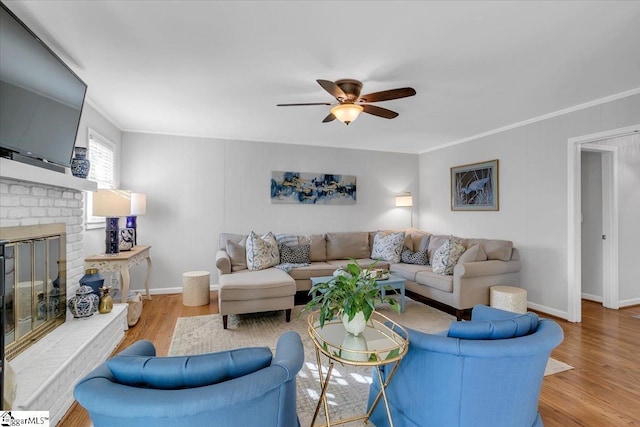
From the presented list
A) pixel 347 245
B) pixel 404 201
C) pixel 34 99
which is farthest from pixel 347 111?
pixel 404 201

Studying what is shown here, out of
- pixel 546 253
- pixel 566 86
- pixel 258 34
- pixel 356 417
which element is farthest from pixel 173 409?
pixel 546 253

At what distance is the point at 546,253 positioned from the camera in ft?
12.5

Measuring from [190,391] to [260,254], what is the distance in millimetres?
3240

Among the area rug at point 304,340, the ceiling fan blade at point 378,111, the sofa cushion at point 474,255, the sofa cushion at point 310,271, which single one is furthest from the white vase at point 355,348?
the sofa cushion at point 474,255

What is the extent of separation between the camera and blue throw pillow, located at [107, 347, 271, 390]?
0.97 meters

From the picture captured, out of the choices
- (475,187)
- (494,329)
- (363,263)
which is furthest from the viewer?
(475,187)

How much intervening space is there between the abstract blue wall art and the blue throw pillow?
13.7 feet

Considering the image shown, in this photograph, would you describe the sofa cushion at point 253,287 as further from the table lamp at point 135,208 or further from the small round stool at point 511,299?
the small round stool at point 511,299

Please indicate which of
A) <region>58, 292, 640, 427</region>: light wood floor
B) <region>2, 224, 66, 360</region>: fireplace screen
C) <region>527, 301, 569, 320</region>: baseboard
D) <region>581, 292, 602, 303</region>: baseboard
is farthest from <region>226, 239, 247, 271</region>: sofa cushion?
<region>581, 292, 602, 303</region>: baseboard

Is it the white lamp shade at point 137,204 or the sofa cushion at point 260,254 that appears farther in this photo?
the sofa cushion at point 260,254

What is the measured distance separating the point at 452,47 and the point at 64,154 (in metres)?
2.91

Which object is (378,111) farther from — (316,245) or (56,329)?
(56,329)

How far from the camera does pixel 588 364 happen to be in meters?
2.56

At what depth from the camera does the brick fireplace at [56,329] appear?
1665mm
